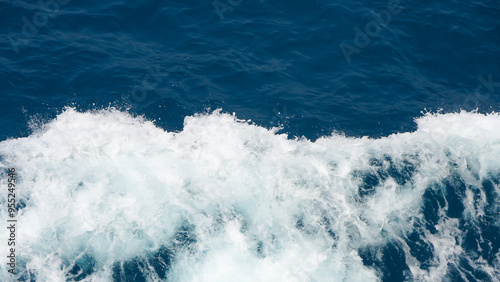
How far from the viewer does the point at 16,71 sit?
57.2 feet

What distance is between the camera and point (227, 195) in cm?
1335

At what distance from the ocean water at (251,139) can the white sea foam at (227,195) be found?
0.18ft

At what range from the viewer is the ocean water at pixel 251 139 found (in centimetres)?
1211

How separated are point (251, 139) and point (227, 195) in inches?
104

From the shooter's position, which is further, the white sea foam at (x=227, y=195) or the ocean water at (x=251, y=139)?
the ocean water at (x=251, y=139)

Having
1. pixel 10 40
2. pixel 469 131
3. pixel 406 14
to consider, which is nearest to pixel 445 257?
pixel 469 131

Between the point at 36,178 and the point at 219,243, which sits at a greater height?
the point at 36,178

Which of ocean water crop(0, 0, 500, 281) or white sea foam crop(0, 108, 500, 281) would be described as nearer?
white sea foam crop(0, 108, 500, 281)

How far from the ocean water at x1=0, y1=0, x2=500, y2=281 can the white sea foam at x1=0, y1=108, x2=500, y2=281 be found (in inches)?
2.2

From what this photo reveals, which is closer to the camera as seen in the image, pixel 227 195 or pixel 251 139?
pixel 227 195

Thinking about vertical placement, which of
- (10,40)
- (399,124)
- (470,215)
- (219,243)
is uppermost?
(10,40)

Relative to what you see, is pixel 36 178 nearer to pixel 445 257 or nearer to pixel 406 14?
pixel 445 257

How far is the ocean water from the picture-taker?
12.1 m

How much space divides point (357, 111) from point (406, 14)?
747 cm
